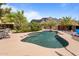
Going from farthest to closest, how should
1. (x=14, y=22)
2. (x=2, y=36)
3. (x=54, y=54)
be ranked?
(x=14, y=22) → (x=2, y=36) → (x=54, y=54)

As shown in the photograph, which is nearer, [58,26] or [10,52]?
[10,52]

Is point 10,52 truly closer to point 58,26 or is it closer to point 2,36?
point 2,36

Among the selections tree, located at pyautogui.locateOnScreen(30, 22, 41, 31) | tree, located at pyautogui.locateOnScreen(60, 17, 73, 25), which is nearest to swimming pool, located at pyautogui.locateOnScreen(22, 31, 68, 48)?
tree, located at pyautogui.locateOnScreen(30, 22, 41, 31)

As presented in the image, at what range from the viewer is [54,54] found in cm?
675

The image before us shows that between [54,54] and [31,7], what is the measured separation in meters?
8.76

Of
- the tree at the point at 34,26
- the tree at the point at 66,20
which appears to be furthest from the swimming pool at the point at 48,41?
the tree at the point at 66,20

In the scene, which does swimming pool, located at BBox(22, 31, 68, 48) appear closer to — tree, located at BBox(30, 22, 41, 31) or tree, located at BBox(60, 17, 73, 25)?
tree, located at BBox(30, 22, 41, 31)

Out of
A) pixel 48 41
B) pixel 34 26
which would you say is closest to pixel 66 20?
pixel 34 26

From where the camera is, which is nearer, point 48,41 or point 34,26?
point 48,41

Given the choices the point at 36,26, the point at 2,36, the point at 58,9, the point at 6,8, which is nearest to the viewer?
the point at 2,36

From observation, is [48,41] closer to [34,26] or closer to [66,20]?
[34,26]

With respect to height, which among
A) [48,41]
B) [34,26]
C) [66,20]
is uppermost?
[66,20]

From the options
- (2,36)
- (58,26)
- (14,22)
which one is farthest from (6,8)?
(58,26)

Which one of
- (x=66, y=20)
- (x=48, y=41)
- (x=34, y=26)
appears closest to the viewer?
(x=48, y=41)
